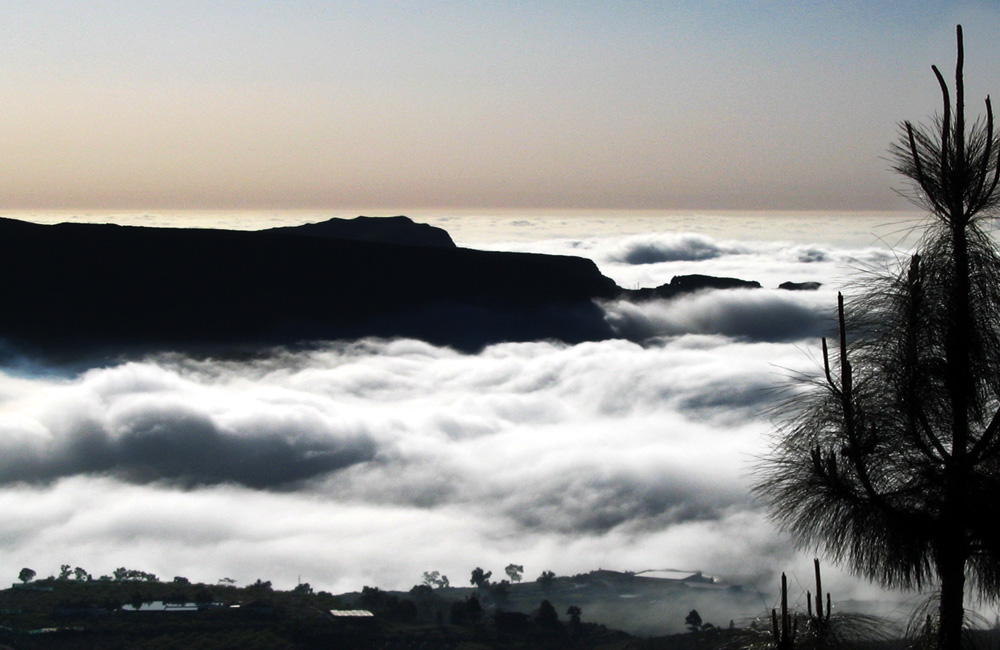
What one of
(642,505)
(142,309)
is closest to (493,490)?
(642,505)

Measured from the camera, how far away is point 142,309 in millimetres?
191375

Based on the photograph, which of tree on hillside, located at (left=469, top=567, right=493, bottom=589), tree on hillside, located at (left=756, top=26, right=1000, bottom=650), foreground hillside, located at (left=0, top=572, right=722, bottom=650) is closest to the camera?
tree on hillside, located at (left=756, top=26, right=1000, bottom=650)

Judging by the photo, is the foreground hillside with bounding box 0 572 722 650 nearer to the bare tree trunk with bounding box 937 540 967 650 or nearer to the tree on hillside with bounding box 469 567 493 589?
the tree on hillside with bounding box 469 567 493 589

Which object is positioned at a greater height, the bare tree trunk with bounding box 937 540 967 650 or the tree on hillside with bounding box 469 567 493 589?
the bare tree trunk with bounding box 937 540 967 650

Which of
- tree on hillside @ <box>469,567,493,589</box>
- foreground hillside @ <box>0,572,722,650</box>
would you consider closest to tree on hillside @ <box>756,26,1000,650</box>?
foreground hillside @ <box>0,572,722,650</box>

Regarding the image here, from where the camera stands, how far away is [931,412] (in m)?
7.20

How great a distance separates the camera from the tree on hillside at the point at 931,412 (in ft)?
23.0

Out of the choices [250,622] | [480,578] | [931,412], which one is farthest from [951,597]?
[480,578]

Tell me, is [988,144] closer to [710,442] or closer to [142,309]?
[710,442]

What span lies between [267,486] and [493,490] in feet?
148

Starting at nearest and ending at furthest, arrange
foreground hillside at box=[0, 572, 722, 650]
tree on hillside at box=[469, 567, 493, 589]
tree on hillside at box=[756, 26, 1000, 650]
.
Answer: tree on hillside at box=[756, 26, 1000, 650] < foreground hillside at box=[0, 572, 722, 650] < tree on hillside at box=[469, 567, 493, 589]

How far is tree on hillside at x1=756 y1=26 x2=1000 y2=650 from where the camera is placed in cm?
700

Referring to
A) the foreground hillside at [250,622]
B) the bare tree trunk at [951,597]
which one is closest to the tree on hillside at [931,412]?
the bare tree trunk at [951,597]

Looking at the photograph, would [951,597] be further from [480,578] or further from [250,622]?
[480,578]
